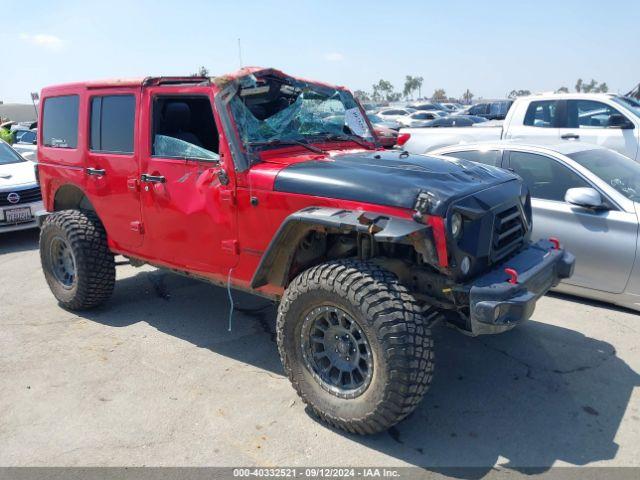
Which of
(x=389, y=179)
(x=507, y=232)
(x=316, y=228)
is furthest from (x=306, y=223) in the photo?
(x=507, y=232)

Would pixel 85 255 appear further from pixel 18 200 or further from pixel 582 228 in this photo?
pixel 582 228

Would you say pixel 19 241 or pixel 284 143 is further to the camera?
pixel 19 241

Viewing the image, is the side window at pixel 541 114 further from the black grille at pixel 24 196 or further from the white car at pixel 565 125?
the black grille at pixel 24 196

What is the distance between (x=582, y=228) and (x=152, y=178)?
3612 mm

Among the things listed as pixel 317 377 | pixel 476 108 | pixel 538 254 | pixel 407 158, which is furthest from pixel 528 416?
pixel 476 108

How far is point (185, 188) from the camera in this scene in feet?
13.6

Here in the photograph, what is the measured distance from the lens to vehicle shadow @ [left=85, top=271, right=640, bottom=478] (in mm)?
3096

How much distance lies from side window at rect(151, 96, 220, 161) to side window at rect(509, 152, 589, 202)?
2.91m

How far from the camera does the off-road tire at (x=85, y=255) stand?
4.98 metres

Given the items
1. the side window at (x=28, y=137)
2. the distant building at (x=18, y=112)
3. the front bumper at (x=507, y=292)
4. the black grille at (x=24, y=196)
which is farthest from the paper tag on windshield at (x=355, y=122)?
the distant building at (x=18, y=112)

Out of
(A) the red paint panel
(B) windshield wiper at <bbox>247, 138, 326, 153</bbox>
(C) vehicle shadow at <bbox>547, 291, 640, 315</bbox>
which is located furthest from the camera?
(C) vehicle shadow at <bbox>547, 291, 640, 315</bbox>

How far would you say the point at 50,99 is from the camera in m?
5.39

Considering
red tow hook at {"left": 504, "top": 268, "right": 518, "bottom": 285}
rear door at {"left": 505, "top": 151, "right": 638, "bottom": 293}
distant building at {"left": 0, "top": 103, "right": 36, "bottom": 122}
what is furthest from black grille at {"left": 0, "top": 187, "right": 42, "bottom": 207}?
distant building at {"left": 0, "top": 103, "right": 36, "bottom": 122}

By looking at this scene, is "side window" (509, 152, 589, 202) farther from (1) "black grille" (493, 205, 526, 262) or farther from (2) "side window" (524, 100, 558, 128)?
(2) "side window" (524, 100, 558, 128)
